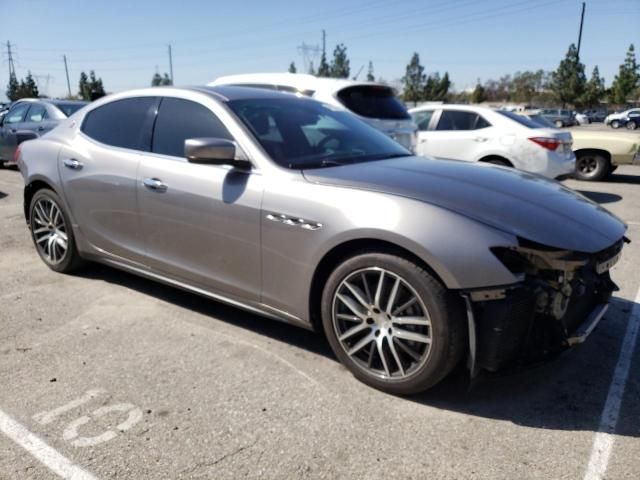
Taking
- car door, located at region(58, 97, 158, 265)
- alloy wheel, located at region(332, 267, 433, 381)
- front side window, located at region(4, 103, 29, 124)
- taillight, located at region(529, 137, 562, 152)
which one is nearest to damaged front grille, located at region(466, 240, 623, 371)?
alloy wheel, located at region(332, 267, 433, 381)

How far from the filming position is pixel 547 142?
8406 millimetres

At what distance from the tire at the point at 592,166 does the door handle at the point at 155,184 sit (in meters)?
9.69

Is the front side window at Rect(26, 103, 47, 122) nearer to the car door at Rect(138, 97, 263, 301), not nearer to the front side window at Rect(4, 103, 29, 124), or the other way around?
the front side window at Rect(4, 103, 29, 124)

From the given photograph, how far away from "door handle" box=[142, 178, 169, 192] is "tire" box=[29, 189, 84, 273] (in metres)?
1.18

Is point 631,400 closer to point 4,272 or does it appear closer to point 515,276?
point 515,276

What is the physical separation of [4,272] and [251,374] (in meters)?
3.13

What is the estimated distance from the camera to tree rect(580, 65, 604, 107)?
2274 inches

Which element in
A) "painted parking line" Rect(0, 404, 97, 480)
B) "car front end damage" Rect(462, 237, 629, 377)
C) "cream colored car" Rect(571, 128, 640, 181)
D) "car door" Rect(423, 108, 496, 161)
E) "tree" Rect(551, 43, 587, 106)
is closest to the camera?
"painted parking line" Rect(0, 404, 97, 480)

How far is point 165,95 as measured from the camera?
13.0 ft

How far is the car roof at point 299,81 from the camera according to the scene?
7.60m

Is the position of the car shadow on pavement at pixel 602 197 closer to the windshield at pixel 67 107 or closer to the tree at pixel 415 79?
the windshield at pixel 67 107

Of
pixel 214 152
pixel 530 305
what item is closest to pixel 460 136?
pixel 214 152

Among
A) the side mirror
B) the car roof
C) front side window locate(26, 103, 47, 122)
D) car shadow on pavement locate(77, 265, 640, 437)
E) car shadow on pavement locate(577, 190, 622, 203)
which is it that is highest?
the car roof

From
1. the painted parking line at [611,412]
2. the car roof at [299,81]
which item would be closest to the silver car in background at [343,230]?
the painted parking line at [611,412]
